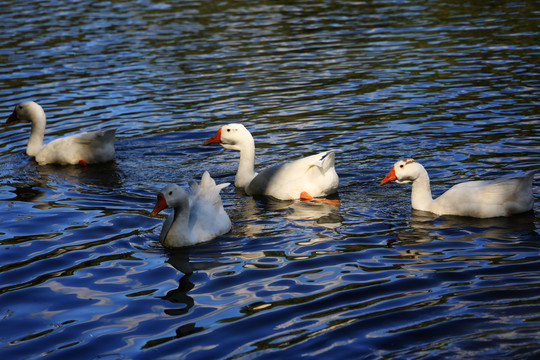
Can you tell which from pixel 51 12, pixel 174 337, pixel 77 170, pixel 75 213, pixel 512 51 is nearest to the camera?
pixel 174 337

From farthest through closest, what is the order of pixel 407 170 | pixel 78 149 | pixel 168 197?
pixel 78 149, pixel 407 170, pixel 168 197

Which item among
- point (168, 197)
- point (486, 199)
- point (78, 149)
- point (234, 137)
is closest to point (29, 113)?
point (78, 149)

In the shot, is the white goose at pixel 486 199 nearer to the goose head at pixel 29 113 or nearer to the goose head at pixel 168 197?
the goose head at pixel 168 197

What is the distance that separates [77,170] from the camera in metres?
12.7

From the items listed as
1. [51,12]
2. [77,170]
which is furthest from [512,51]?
[51,12]

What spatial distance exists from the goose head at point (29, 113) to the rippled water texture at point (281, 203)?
0.59m

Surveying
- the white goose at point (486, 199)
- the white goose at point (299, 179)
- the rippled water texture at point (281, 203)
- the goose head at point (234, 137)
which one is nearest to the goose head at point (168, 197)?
the rippled water texture at point (281, 203)

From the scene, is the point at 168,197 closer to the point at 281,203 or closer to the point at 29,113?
the point at 281,203

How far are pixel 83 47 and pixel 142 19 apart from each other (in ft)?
15.3

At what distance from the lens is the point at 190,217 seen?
895 cm

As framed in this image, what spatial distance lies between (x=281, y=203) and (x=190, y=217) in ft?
6.04

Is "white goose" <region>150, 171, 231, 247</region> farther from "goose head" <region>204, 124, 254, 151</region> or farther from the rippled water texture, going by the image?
"goose head" <region>204, 124, 254, 151</region>

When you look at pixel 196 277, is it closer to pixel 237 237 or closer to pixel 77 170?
pixel 237 237

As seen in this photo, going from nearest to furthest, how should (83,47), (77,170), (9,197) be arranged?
(9,197), (77,170), (83,47)
